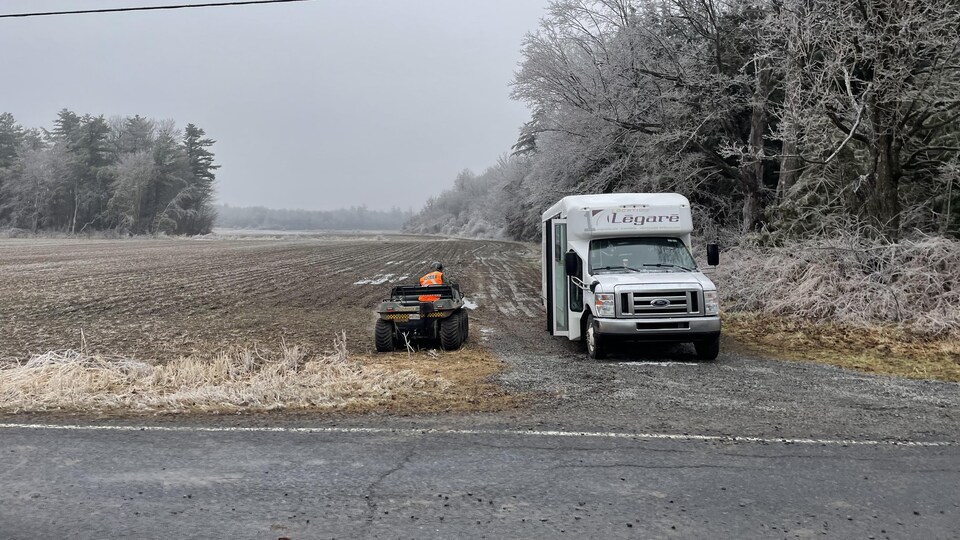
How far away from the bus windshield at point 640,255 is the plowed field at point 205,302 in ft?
11.6

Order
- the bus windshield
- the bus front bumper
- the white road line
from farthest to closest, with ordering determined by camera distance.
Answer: the bus windshield < the bus front bumper < the white road line

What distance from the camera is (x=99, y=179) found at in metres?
95.1

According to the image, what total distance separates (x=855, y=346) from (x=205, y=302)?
57.2ft

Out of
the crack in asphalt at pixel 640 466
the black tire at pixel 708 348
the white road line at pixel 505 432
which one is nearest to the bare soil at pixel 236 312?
the white road line at pixel 505 432

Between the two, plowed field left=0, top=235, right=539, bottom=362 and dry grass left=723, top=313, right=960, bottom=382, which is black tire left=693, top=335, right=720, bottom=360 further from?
plowed field left=0, top=235, right=539, bottom=362

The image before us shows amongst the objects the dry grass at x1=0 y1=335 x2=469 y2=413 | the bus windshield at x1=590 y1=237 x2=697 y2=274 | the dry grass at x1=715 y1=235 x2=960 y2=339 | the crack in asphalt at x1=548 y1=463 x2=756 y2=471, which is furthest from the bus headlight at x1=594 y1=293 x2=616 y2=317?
the dry grass at x1=715 y1=235 x2=960 y2=339

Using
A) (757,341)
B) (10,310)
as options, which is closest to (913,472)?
(757,341)

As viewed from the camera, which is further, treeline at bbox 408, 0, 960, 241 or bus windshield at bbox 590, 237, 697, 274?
treeline at bbox 408, 0, 960, 241

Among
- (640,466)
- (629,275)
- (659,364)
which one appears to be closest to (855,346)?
(659,364)

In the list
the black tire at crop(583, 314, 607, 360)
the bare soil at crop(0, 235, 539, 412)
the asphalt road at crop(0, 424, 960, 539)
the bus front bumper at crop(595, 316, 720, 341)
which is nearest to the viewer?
the asphalt road at crop(0, 424, 960, 539)

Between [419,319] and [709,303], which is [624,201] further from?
[419,319]

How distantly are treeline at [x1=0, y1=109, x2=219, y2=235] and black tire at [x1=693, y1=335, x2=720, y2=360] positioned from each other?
9556cm

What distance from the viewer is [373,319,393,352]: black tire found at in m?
12.9

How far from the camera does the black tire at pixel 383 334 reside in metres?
12.9
